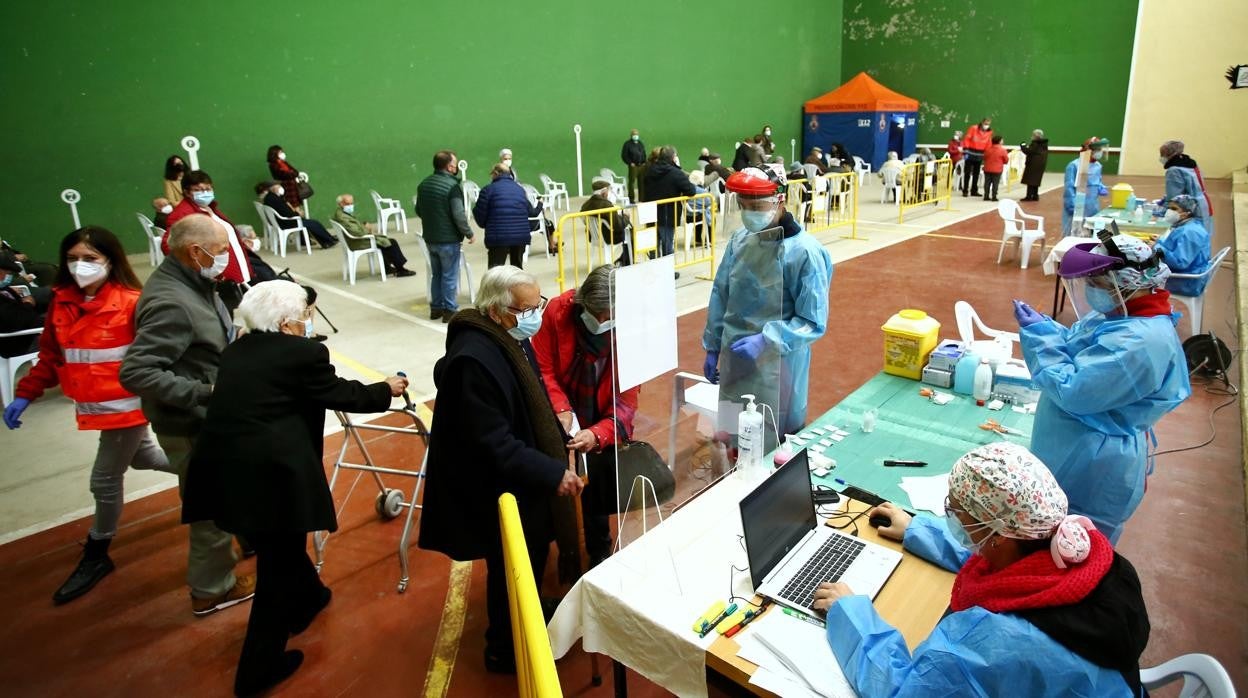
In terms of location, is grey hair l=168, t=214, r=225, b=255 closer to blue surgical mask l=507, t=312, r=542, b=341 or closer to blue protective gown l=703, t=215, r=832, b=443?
blue surgical mask l=507, t=312, r=542, b=341

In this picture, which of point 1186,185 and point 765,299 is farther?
point 1186,185

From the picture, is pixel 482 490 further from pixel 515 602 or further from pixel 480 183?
pixel 480 183

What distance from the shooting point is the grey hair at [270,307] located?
2.55 m

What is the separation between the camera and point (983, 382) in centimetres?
375

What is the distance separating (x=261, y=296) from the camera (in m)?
2.56

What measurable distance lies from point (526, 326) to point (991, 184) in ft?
56.9

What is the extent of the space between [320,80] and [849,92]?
16.0 m

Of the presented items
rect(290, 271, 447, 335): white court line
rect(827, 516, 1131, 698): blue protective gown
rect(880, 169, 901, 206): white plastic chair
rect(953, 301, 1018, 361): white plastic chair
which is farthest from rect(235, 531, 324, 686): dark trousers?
rect(880, 169, 901, 206): white plastic chair

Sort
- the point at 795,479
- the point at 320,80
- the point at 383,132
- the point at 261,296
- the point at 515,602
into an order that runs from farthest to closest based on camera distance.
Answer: the point at 383,132 < the point at 320,80 < the point at 261,296 < the point at 795,479 < the point at 515,602

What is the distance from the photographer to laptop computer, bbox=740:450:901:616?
213cm

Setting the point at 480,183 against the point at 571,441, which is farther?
the point at 480,183

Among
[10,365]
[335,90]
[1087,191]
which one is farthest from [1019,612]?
[335,90]

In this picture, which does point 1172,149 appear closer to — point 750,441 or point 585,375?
point 750,441

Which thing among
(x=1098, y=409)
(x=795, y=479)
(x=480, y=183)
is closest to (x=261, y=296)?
(x=795, y=479)
